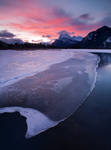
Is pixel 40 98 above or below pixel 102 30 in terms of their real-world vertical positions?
below

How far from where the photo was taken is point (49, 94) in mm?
4551

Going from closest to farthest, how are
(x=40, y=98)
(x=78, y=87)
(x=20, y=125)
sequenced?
(x=20, y=125), (x=40, y=98), (x=78, y=87)

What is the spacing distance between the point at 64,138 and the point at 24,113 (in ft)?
5.65

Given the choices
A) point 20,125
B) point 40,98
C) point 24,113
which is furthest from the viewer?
point 40,98

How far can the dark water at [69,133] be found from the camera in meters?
2.21

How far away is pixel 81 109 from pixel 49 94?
5.77 feet

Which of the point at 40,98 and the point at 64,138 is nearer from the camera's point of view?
the point at 64,138

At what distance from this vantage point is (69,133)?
255 centimetres

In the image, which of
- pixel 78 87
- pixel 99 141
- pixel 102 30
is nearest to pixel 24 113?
pixel 99 141

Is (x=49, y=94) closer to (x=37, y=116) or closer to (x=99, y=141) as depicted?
(x=37, y=116)

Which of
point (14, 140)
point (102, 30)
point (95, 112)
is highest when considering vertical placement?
point (102, 30)

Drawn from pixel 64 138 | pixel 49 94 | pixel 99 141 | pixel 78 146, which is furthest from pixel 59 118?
pixel 49 94

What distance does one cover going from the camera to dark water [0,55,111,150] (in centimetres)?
221

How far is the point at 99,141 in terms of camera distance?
230cm
